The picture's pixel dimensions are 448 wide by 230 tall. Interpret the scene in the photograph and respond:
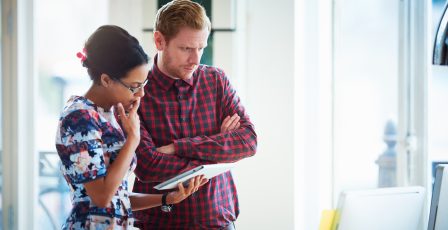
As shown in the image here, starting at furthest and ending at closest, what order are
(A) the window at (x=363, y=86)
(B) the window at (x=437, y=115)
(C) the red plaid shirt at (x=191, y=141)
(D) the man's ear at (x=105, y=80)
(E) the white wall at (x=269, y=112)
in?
(A) the window at (x=363, y=86) → (B) the window at (x=437, y=115) → (E) the white wall at (x=269, y=112) → (C) the red plaid shirt at (x=191, y=141) → (D) the man's ear at (x=105, y=80)

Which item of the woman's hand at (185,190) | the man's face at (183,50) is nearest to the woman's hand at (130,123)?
the woman's hand at (185,190)

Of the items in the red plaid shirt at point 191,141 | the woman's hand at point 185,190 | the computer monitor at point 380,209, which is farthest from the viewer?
the red plaid shirt at point 191,141

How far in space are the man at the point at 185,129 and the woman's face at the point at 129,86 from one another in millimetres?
313

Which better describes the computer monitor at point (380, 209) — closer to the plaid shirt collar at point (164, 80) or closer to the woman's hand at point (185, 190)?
the woman's hand at point (185, 190)

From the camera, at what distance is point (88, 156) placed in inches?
64.2

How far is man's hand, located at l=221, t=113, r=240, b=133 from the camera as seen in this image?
2211 millimetres

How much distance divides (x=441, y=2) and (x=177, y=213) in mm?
2441

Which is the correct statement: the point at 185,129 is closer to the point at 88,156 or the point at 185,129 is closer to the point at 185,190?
the point at 185,190

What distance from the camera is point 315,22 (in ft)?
12.1

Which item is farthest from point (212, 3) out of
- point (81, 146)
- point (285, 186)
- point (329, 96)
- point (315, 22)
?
point (81, 146)

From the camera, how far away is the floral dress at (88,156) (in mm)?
1633

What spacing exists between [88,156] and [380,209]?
0.80m

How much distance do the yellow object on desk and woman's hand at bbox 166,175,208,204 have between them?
0.49m

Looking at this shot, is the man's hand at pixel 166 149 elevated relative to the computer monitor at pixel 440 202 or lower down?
elevated
